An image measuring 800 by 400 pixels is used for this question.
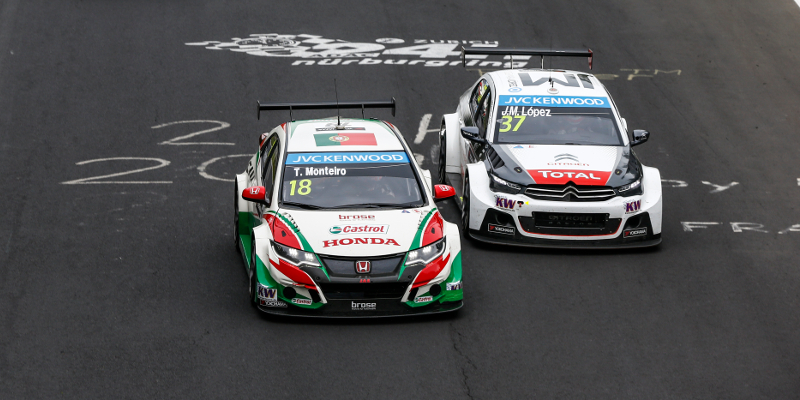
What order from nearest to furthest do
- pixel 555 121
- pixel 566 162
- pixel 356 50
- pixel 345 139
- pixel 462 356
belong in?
pixel 462 356
pixel 345 139
pixel 566 162
pixel 555 121
pixel 356 50

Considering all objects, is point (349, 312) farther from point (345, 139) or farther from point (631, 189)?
point (631, 189)

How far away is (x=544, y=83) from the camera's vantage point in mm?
13719

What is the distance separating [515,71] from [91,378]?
806cm

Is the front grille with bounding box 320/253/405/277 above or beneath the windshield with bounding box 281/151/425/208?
beneath

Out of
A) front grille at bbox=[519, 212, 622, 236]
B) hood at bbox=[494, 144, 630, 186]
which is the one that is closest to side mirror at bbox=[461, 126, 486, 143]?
hood at bbox=[494, 144, 630, 186]

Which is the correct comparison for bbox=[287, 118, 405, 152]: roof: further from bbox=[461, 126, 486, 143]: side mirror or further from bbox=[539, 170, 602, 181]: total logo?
bbox=[539, 170, 602, 181]: total logo

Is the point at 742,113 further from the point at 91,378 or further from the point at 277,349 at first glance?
the point at 91,378

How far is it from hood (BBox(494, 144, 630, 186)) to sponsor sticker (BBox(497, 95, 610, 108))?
900 mm

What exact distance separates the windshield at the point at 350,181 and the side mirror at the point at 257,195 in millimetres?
188

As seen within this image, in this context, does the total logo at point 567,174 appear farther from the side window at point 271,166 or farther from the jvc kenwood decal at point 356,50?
the jvc kenwood decal at point 356,50

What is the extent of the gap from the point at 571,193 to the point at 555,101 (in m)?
1.93

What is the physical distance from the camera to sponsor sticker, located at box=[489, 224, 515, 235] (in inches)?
462

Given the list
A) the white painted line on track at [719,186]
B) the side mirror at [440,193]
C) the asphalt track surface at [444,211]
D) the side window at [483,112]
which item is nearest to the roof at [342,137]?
the side mirror at [440,193]

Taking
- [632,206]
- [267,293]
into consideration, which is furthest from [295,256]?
[632,206]
